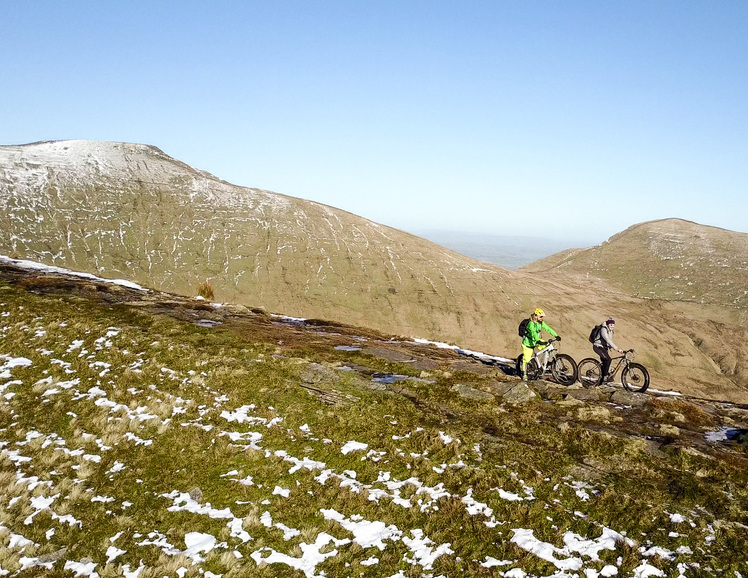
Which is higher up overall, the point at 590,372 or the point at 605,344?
the point at 605,344

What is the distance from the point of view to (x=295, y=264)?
16112 cm

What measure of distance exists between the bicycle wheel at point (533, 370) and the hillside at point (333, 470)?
1997 mm

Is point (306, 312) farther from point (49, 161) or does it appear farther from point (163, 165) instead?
point (49, 161)

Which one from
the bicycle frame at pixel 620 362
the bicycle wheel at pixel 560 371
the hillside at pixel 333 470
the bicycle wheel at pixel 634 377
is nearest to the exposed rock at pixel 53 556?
the hillside at pixel 333 470

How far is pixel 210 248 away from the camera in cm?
16050

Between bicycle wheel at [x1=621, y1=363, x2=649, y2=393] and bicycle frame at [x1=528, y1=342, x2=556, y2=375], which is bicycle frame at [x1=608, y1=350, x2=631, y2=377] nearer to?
bicycle wheel at [x1=621, y1=363, x2=649, y2=393]

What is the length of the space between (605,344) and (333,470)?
665 inches

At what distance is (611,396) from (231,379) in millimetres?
17330

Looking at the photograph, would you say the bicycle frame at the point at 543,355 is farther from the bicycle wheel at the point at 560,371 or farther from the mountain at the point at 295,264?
the mountain at the point at 295,264

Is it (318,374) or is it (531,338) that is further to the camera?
(531,338)

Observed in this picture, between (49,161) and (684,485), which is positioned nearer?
(684,485)

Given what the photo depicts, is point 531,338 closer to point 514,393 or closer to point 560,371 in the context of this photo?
point 560,371

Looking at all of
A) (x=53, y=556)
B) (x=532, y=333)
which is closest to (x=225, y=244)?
(x=532, y=333)

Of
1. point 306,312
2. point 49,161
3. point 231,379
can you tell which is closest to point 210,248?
point 306,312
